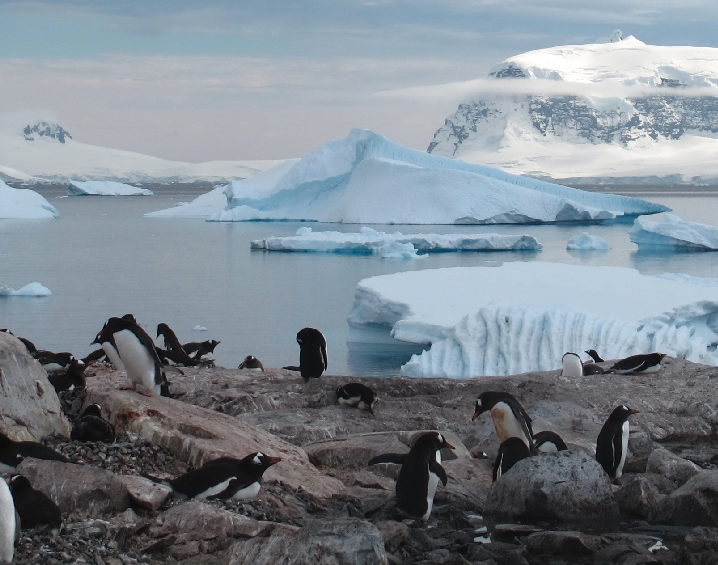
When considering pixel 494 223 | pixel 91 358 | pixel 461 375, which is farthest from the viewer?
pixel 494 223

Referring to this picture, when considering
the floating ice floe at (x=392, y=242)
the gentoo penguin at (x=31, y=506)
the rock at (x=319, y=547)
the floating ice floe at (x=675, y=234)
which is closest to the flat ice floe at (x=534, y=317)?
the rock at (x=319, y=547)

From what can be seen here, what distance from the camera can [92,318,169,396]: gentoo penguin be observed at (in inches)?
207

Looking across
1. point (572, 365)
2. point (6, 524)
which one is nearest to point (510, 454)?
point (6, 524)

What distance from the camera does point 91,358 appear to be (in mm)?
8812

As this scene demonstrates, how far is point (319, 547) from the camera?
Result: 349 cm

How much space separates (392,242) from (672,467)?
22.2 metres

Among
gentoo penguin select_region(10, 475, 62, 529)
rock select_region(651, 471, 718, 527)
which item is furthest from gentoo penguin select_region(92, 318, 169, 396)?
rock select_region(651, 471, 718, 527)

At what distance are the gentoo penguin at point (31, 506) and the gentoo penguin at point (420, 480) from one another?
159 cm

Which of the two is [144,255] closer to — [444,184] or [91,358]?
[444,184]

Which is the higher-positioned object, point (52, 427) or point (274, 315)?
point (52, 427)

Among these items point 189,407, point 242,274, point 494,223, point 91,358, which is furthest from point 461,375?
point 494,223

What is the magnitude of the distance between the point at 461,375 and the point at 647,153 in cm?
19723

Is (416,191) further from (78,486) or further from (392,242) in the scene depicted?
(78,486)

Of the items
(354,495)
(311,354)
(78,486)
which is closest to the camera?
(78,486)
